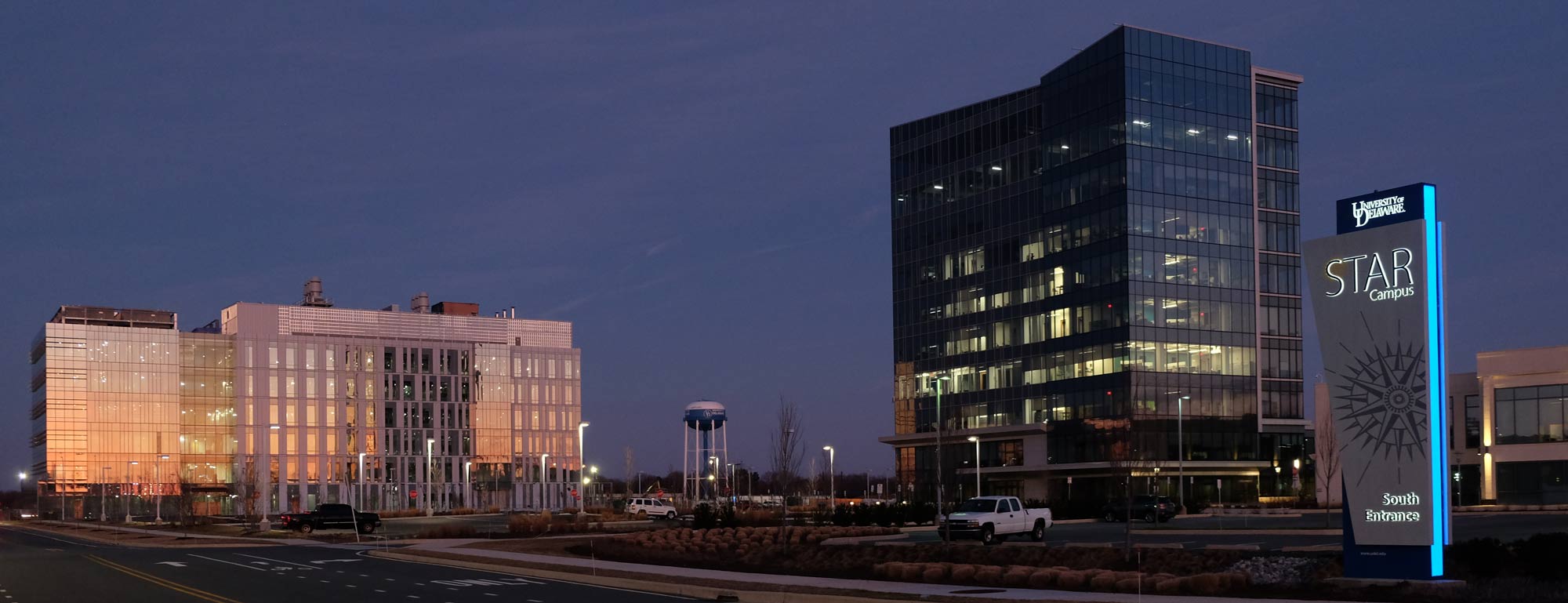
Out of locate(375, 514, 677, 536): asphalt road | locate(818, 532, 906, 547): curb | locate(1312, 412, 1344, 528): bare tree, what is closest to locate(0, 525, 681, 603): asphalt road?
locate(818, 532, 906, 547): curb

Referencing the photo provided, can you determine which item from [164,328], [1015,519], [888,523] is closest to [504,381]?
[164,328]

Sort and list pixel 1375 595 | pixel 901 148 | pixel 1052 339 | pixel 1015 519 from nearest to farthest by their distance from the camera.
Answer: pixel 1375 595 < pixel 1015 519 < pixel 1052 339 < pixel 901 148

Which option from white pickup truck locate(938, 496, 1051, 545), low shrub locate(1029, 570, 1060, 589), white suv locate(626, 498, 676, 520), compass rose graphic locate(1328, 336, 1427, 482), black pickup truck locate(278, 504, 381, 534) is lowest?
white suv locate(626, 498, 676, 520)

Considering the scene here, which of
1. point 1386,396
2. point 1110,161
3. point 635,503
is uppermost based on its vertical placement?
point 1110,161

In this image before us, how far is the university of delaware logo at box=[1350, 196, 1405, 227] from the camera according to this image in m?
27.2

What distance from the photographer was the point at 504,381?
16738cm

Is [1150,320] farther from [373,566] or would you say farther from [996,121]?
[373,566]

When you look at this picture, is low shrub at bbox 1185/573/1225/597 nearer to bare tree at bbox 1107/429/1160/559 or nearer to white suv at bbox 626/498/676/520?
bare tree at bbox 1107/429/1160/559

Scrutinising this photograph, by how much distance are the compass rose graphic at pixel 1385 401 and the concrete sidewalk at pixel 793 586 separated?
4.06 metres

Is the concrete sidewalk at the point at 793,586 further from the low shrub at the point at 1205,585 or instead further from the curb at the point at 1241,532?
the curb at the point at 1241,532

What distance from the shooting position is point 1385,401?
2716 centimetres

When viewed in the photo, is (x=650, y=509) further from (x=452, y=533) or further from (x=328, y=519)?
(x=452, y=533)

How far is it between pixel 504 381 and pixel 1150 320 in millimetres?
89746

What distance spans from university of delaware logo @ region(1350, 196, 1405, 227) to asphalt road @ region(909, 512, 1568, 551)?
1030 centimetres
